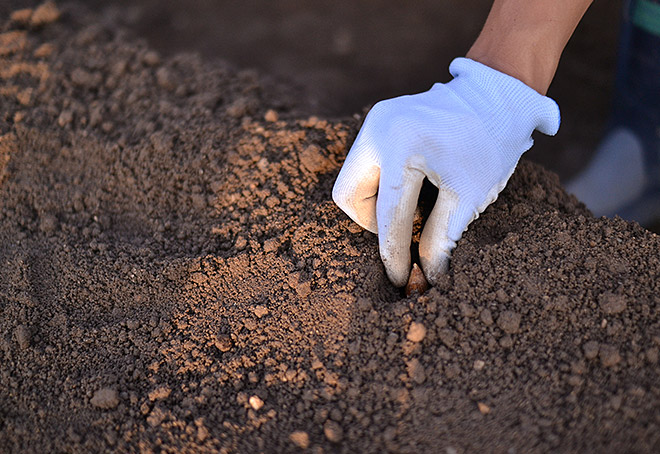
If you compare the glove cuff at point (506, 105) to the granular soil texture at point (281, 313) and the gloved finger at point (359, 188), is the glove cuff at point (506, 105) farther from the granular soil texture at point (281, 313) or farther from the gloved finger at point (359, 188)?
the gloved finger at point (359, 188)

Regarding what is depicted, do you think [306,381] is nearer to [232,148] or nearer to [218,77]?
[232,148]

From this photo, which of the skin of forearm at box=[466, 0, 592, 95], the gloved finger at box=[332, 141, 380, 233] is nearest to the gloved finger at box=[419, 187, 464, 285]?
the gloved finger at box=[332, 141, 380, 233]

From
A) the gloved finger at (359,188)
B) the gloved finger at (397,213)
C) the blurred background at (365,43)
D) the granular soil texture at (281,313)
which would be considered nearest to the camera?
the granular soil texture at (281,313)

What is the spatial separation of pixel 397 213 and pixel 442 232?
6.6 inches

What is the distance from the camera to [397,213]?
1632 mm

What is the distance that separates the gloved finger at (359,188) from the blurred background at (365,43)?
1.49 m

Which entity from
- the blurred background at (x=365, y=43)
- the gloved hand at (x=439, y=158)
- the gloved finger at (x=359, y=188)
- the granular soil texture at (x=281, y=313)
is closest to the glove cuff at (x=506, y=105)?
the gloved hand at (x=439, y=158)

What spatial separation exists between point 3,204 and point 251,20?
2.19 meters

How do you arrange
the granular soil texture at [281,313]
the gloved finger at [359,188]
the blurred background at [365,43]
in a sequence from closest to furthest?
the granular soil texture at [281,313] → the gloved finger at [359,188] → the blurred background at [365,43]

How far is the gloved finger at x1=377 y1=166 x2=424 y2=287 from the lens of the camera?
1.63m

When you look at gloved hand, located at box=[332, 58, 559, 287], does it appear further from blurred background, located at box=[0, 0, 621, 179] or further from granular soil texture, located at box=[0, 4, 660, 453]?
blurred background, located at box=[0, 0, 621, 179]

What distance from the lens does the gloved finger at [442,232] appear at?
1667mm

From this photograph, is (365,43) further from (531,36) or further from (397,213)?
(397,213)

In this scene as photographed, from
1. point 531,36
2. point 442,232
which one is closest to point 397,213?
point 442,232
